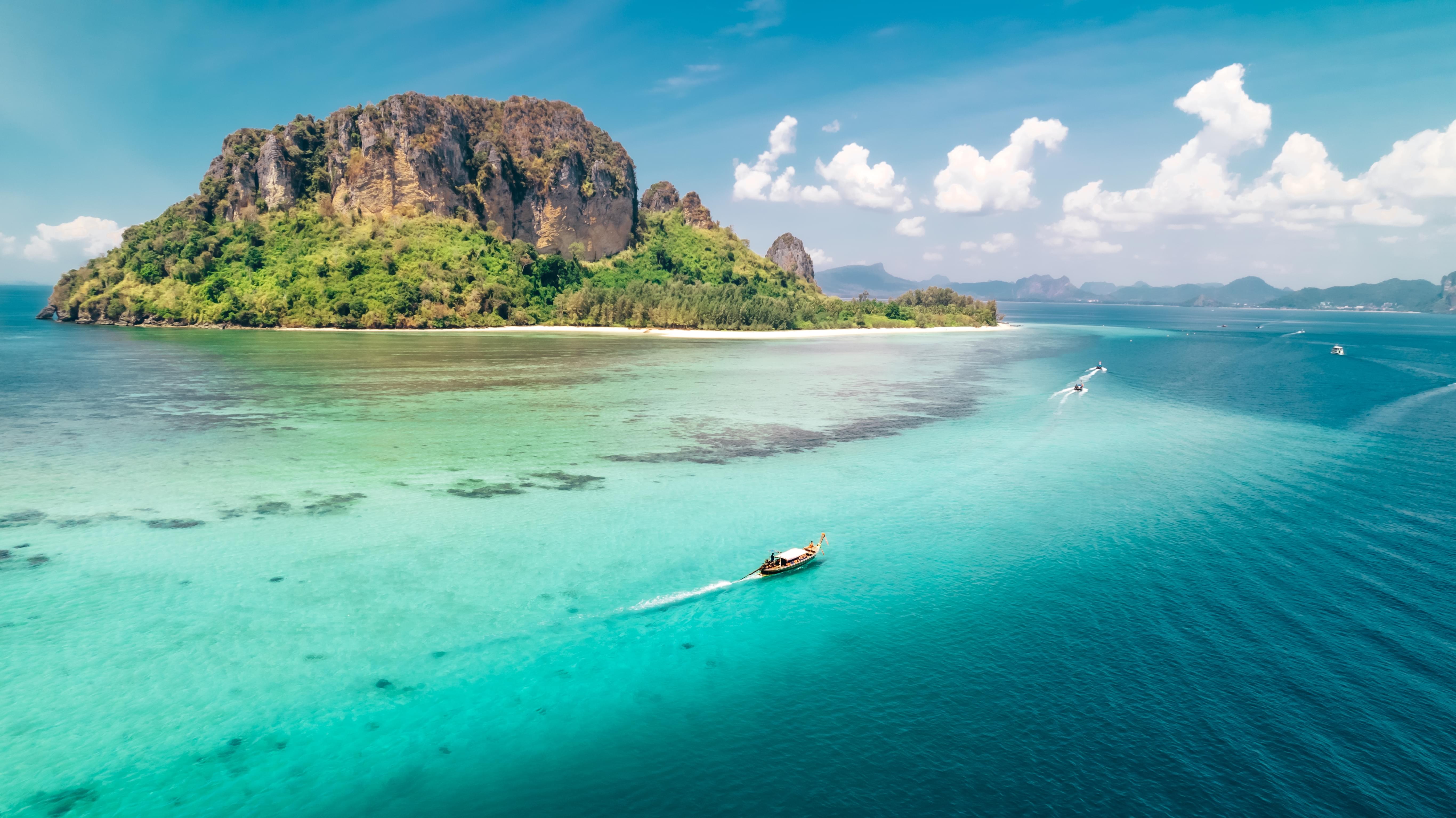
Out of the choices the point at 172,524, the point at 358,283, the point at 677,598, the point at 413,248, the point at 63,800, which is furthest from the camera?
the point at 413,248

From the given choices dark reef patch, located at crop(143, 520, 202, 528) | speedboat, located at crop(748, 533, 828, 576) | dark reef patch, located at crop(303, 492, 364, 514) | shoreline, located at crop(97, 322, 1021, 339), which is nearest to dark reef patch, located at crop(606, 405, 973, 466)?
dark reef patch, located at crop(303, 492, 364, 514)

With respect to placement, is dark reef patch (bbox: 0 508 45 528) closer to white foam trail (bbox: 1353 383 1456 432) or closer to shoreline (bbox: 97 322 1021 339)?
white foam trail (bbox: 1353 383 1456 432)

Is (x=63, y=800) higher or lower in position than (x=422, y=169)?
lower

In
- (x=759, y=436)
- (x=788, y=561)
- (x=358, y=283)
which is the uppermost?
(x=358, y=283)

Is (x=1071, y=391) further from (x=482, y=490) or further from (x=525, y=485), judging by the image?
(x=482, y=490)

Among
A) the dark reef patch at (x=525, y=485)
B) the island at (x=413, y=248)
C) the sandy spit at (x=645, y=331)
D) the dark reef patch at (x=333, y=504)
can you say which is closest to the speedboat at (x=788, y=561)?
the dark reef patch at (x=525, y=485)

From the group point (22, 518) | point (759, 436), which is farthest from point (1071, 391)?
point (22, 518)

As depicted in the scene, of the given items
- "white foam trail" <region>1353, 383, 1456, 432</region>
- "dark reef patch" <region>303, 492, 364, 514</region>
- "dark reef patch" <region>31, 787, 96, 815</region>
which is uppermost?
"dark reef patch" <region>303, 492, 364, 514</region>
